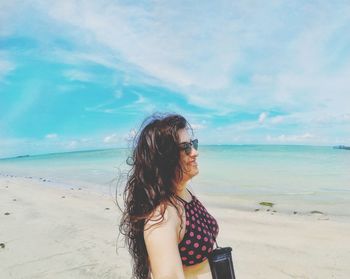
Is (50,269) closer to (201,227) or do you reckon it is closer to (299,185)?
(201,227)

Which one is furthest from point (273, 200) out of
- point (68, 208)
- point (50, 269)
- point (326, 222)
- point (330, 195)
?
point (50, 269)

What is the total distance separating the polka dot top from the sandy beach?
3774 millimetres

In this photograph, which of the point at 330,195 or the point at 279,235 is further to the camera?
the point at 330,195

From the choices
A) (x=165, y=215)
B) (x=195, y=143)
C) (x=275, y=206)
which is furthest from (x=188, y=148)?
(x=275, y=206)

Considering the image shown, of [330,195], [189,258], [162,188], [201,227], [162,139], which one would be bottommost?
[330,195]

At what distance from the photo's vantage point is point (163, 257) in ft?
6.19

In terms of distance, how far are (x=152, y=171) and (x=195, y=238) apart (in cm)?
50

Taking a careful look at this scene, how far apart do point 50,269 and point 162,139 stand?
4.65m

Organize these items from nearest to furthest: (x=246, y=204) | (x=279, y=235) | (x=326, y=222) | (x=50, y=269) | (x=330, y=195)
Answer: (x=50, y=269), (x=279, y=235), (x=326, y=222), (x=246, y=204), (x=330, y=195)

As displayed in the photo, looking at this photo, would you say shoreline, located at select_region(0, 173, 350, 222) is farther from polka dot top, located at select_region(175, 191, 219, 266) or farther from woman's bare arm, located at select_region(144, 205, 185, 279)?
woman's bare arm, located at select_region(144, 205, 185, 279)

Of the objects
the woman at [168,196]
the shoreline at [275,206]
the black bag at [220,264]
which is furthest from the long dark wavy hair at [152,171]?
the shoreline at [275,206]

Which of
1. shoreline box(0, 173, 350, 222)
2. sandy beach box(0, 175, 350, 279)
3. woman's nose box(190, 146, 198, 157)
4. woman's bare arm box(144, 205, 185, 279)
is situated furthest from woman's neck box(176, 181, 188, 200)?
shoreline box(0, 173, 350, 222)

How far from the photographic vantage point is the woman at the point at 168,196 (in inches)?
82.6

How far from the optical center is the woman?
210cm
